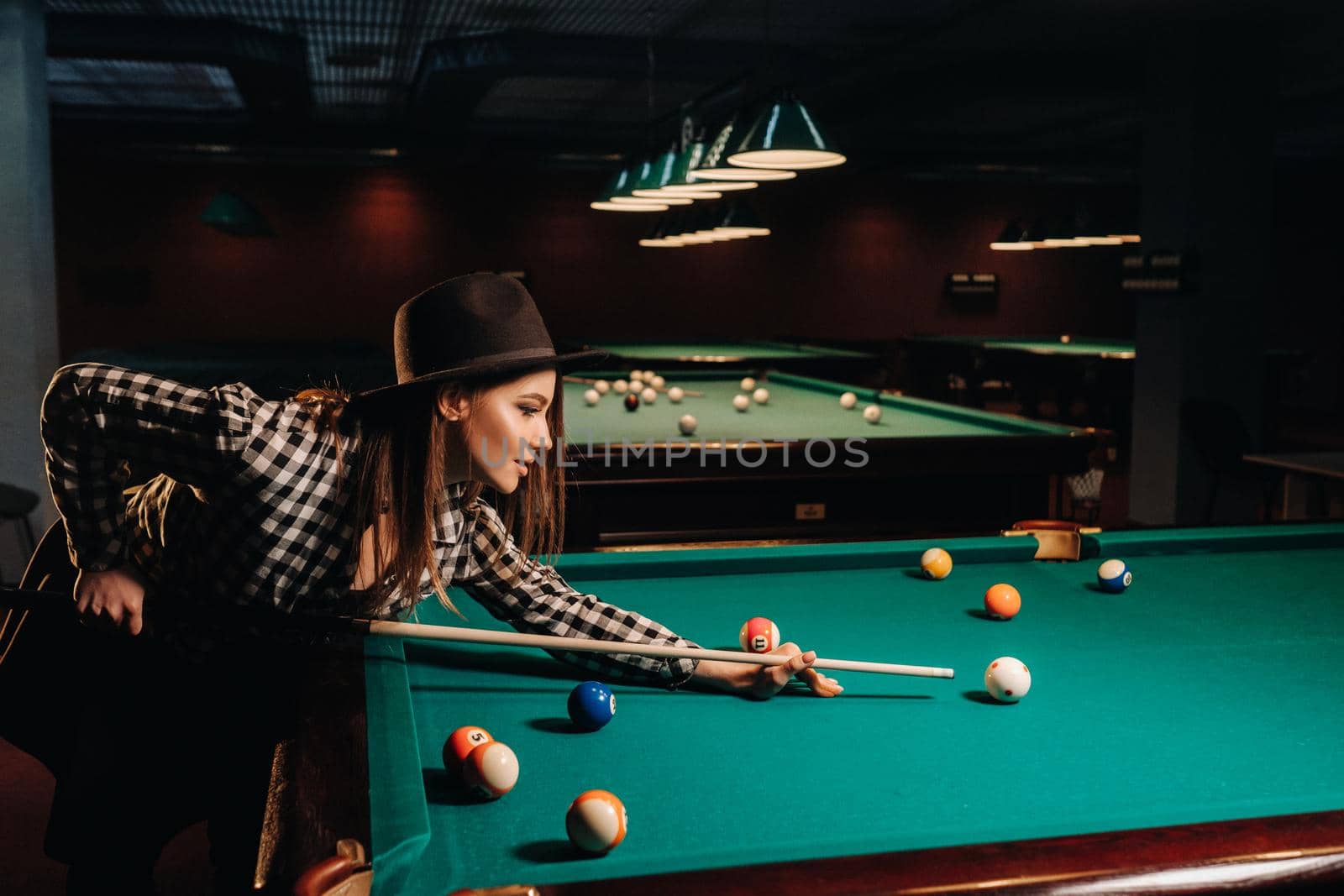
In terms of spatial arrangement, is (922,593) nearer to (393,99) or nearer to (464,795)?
(464,795)

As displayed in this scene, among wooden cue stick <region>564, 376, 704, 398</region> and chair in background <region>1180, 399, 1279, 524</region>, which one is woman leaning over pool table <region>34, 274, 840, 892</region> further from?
chair in background <region>1180, 399, 1279, 524</region>

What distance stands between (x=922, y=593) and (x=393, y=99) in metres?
8.13

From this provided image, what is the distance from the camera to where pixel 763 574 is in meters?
2.28

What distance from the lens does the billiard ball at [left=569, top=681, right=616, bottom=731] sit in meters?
1.39

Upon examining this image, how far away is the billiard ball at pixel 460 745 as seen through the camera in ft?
3.93

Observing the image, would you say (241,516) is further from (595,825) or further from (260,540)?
(595,825)

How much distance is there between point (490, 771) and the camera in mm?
1150

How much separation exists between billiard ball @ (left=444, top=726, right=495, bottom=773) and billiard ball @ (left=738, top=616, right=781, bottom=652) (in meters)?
0.54

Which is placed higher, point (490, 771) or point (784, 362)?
point (784, 362)

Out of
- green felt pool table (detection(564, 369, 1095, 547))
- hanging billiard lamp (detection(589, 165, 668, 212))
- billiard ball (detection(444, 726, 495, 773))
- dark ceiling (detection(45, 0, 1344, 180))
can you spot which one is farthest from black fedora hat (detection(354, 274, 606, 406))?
hanging billiard lamp (detection(589, 165, 668, 212))

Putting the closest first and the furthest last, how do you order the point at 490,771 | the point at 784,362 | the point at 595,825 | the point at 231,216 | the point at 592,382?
the point at 595,825 → the point at 490,771 → the point at 592,382 → the point at 784,362 → the point at 231,216

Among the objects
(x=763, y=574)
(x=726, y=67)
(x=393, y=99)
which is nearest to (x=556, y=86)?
(x=393, y=99)

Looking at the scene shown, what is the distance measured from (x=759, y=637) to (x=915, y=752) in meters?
0.39

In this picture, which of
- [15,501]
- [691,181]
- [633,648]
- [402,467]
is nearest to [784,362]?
[691,181]
